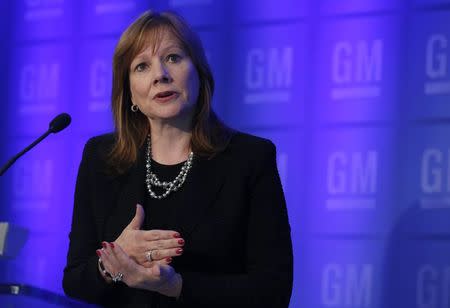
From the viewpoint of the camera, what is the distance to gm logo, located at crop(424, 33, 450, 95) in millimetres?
2730

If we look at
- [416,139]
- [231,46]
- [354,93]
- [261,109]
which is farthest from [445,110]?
[231,46]

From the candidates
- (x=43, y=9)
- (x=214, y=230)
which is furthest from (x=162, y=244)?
(x=43, y=9)

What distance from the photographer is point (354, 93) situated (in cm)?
286

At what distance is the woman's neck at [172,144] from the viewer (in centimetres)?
200

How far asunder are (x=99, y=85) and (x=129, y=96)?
1.35 m

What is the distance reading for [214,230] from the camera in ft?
6.12

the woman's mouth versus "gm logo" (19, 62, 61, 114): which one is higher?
"gm logo" (19, 62, 61, 114)

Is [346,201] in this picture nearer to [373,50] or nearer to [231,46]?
[373,50]

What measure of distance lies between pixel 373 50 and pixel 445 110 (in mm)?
350

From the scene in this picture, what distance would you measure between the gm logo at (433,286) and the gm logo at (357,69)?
0.66 metres

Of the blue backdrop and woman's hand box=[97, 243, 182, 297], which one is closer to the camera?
woman's hand box=[97, 243, 182, 297]

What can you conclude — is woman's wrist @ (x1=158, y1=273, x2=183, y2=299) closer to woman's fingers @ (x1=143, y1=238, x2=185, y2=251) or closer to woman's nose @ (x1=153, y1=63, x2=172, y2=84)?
woman's fingers @ (x1=143, y1=238, x2=185, y2=251)

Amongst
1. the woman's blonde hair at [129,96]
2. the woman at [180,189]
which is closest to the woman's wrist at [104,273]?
the woman at [180,189]

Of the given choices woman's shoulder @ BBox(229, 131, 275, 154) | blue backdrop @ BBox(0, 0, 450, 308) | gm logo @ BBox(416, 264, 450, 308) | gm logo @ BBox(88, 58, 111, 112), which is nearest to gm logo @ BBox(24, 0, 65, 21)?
gm logo @ BBox(88, 58, 111, 112)
